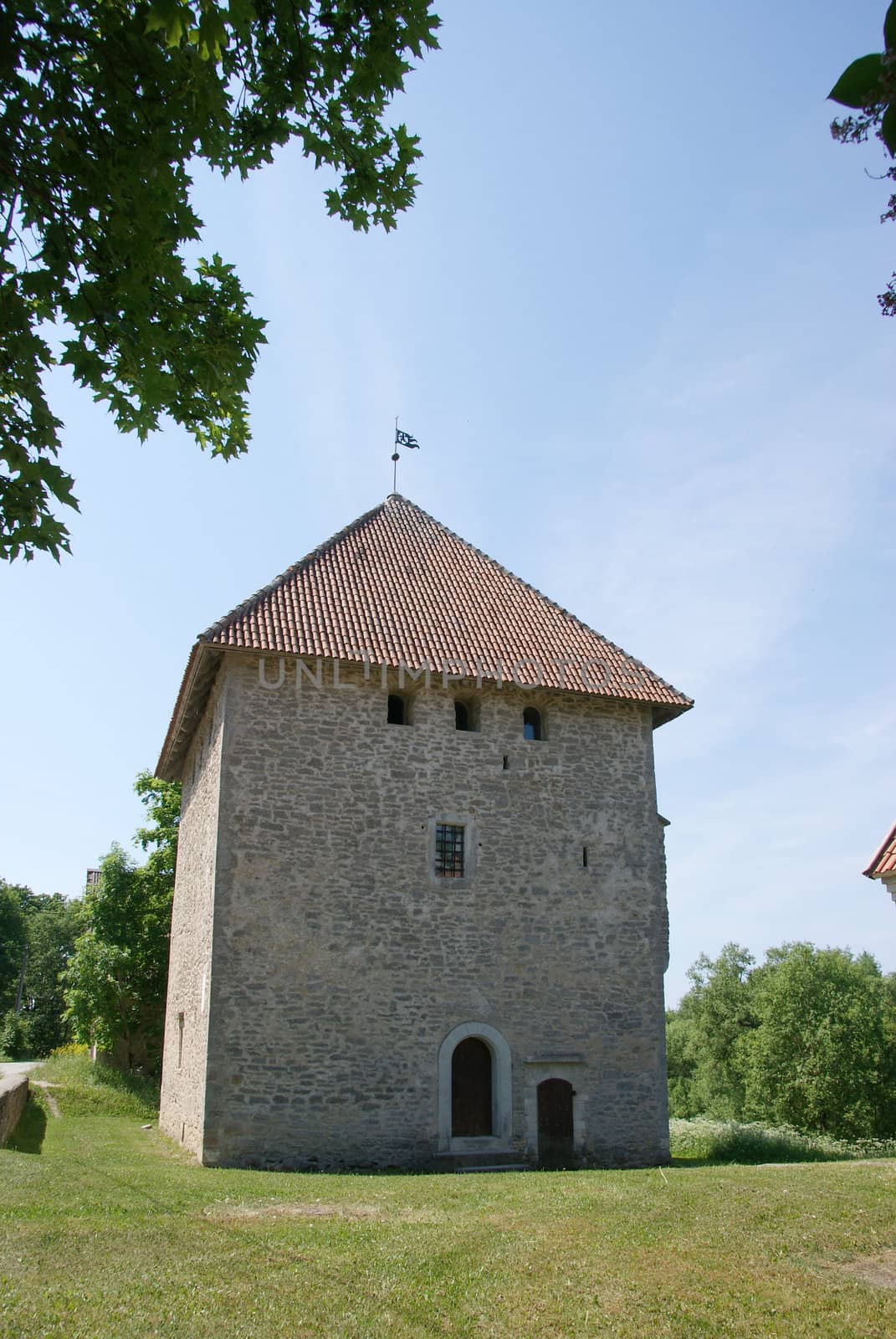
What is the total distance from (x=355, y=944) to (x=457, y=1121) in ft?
10.3

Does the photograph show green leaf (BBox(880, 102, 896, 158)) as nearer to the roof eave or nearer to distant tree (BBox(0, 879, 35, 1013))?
the roof eave

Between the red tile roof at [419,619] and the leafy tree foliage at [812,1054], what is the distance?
25780mm

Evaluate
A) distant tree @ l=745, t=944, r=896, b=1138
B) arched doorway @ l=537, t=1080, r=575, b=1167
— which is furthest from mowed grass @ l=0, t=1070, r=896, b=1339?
distant tree @ l=745, t=944, r=896, b=1138

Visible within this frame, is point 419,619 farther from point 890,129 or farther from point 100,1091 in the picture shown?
point 890,129

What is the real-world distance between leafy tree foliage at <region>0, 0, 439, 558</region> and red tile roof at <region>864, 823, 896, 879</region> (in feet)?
29.1

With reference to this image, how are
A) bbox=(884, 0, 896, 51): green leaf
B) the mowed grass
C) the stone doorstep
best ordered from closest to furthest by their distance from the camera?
bbox=(884, 0, 896, 51): green leaf < the mowed grass < the stone doorstep

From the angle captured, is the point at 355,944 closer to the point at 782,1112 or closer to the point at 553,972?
the point at 553,972

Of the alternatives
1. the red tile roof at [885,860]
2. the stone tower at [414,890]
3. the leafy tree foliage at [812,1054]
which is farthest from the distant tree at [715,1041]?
the red tile roof at [885,860]

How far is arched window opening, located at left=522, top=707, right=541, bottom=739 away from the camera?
17.2m

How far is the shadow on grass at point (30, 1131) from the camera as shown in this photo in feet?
50.0

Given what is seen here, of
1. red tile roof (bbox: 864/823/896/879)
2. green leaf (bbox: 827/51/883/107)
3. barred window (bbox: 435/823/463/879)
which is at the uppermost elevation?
green leaf (bbox: 827/51/883/107)

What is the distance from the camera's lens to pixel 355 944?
1500 centimetres

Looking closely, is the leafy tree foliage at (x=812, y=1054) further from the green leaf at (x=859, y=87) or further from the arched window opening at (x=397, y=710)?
the green leaf at (x=859, y=87)

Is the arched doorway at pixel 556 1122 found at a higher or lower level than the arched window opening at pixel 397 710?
lower
